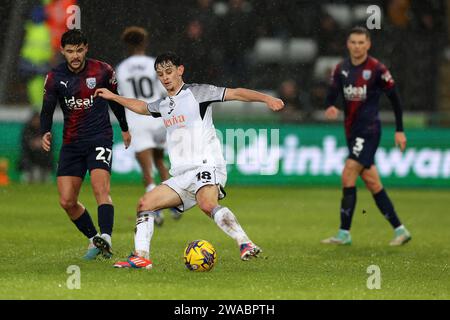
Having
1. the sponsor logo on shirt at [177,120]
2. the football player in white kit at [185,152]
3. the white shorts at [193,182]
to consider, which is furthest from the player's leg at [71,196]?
the sponsor logo on shirt at [177,120]

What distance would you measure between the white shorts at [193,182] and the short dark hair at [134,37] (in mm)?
3658

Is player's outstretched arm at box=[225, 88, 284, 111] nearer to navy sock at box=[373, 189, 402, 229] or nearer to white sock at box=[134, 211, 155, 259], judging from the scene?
white sock at box=[134, 211, 155, 259]

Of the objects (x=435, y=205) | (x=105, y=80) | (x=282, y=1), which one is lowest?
(x=435, y=205)

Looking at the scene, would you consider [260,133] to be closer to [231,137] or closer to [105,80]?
[231,137]

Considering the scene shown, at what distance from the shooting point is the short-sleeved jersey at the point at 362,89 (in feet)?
38.2

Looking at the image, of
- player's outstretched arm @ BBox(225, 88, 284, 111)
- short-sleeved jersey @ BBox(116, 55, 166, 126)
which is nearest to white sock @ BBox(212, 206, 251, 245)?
player's outstretched arm @ BBox(225, 88, 284, 111)

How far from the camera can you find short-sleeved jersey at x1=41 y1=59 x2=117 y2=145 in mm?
9781

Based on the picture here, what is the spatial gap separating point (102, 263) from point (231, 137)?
9334mm

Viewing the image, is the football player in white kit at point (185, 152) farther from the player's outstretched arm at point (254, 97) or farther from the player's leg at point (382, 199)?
the player's leg at point (382, 199)

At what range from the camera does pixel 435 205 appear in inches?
655

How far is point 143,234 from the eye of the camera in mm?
9078

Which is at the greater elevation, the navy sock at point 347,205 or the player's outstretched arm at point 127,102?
the player's outstretched arm at point 127,102

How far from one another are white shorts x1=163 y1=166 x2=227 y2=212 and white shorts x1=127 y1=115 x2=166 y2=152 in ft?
14.2
